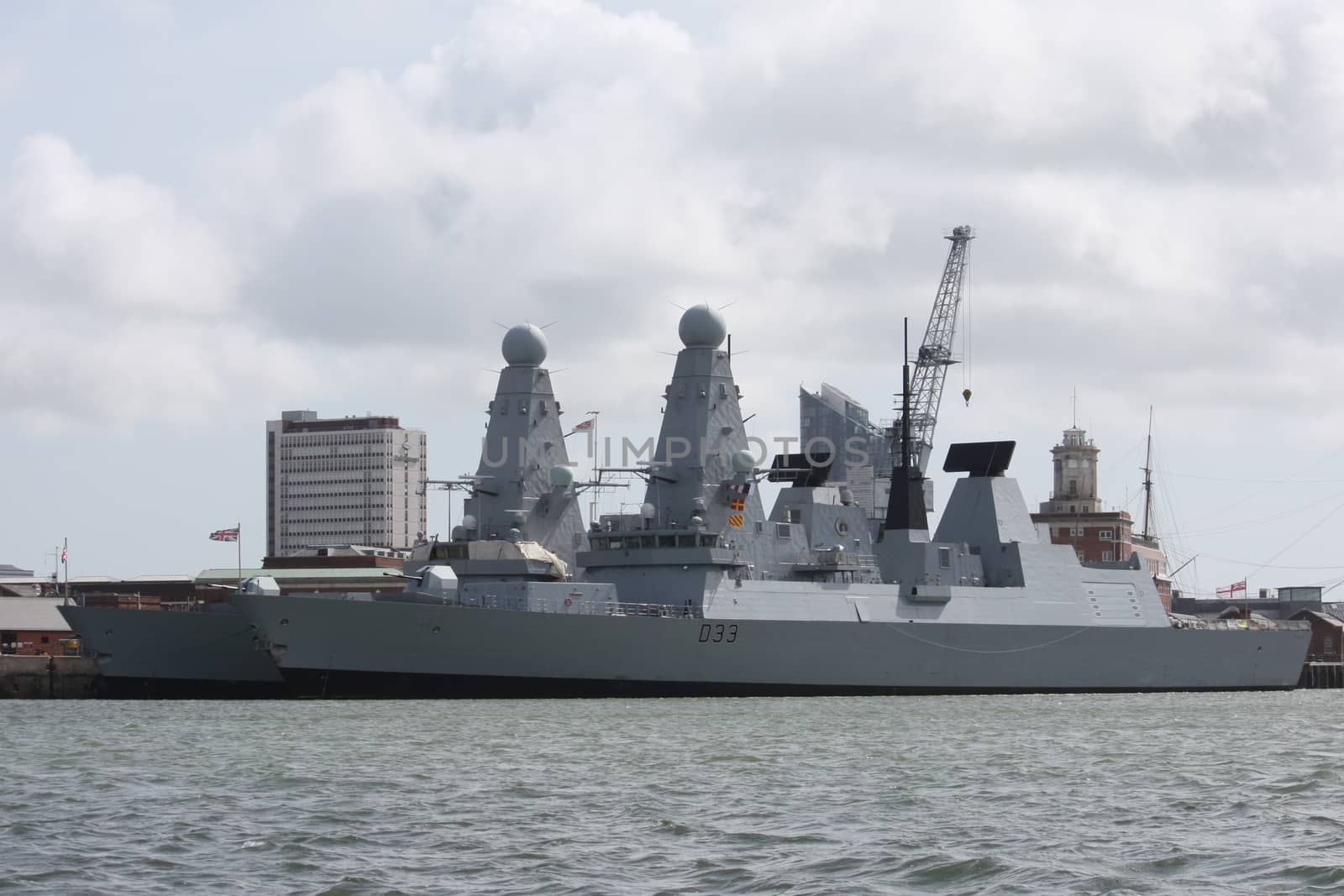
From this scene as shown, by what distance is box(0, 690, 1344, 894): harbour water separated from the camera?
46.0 ft

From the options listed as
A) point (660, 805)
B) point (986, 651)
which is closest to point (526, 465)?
point (986, 651)

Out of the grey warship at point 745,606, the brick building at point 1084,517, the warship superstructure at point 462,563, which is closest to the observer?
the grey warship at point 745,606

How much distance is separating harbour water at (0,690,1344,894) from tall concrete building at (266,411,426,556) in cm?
10154

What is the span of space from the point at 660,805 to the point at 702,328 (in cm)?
2431

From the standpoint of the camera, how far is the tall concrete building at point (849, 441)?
156 feet

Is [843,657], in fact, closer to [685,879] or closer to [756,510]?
[756,510]

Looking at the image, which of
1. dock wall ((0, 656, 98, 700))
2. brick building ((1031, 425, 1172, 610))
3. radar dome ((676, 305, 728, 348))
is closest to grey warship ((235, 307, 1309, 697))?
radar dome ((676, 305, 728, 348))

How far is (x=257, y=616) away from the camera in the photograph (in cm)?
3397

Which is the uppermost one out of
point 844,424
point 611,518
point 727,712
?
point 844,424

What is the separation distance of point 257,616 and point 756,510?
Answer: 12.1 m

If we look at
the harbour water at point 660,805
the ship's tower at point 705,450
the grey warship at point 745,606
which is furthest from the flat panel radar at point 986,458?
the harbour water at point 660,805

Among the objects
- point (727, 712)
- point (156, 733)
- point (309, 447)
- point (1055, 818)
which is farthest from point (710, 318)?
point (309, 447)

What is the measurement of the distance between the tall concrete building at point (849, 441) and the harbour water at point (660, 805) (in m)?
17.4

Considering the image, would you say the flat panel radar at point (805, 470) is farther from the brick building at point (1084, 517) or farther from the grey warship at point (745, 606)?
the brick building at point (1084, 517)
